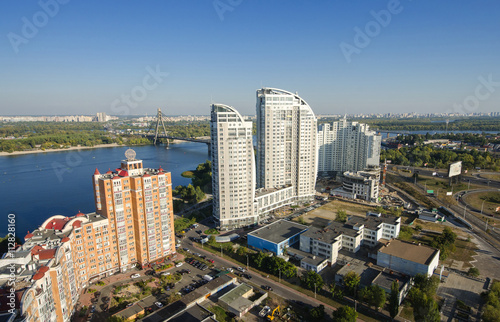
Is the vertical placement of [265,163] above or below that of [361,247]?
above

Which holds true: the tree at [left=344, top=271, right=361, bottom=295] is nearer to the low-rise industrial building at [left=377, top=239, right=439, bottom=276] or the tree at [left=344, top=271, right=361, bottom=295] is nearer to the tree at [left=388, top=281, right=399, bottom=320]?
the tree at [left=388, top=281, right=399, bottom=320]

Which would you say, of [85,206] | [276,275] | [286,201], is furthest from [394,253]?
[85,206]

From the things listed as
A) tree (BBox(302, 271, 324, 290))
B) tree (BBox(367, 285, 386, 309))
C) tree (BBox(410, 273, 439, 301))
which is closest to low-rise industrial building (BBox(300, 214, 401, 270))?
tree (BBox(302, 271, 324, 290))

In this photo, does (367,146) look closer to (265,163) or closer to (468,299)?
(265,163)

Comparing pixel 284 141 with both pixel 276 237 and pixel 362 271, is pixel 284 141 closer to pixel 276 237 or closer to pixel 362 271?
pixel 276 237

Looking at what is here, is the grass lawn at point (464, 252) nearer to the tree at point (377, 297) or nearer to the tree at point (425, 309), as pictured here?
the tree at point (425, 309)

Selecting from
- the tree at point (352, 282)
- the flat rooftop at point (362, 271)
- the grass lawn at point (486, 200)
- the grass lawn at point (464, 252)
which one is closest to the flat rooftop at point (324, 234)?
the flat rooftop at point (362, 271)
